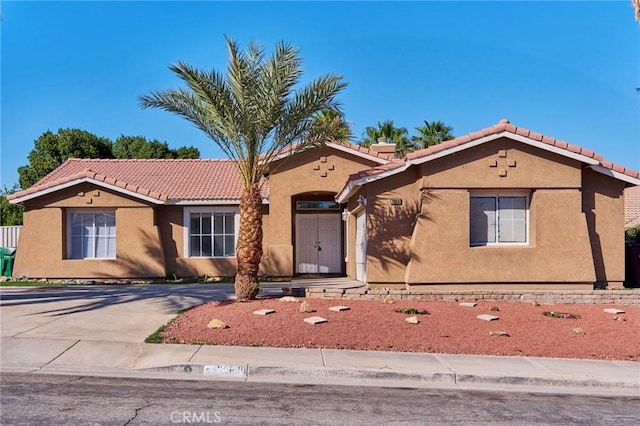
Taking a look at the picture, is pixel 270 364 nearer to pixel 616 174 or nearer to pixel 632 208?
pixel 616 174

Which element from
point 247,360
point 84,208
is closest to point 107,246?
point 84,208

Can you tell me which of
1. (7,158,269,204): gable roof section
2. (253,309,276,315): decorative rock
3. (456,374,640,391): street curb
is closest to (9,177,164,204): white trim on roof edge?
(7,158,269,204): gable roof section

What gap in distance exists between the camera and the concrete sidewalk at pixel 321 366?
332 inches

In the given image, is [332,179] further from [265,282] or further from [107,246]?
[107,246]

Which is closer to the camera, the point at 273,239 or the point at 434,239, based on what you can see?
the point at 434,239

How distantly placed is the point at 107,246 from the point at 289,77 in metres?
10.6

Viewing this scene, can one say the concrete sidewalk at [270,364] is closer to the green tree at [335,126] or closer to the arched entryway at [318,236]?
the green tree at [335,126]

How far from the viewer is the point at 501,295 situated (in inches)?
550

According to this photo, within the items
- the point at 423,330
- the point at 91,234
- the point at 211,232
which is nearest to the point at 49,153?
the point at 91,234

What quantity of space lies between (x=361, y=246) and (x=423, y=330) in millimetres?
5217

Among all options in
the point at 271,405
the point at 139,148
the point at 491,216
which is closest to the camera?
the point at 271,405

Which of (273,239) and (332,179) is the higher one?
(332,179)

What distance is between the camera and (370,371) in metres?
8.60

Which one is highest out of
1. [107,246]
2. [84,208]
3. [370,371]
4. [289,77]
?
[289,77]
